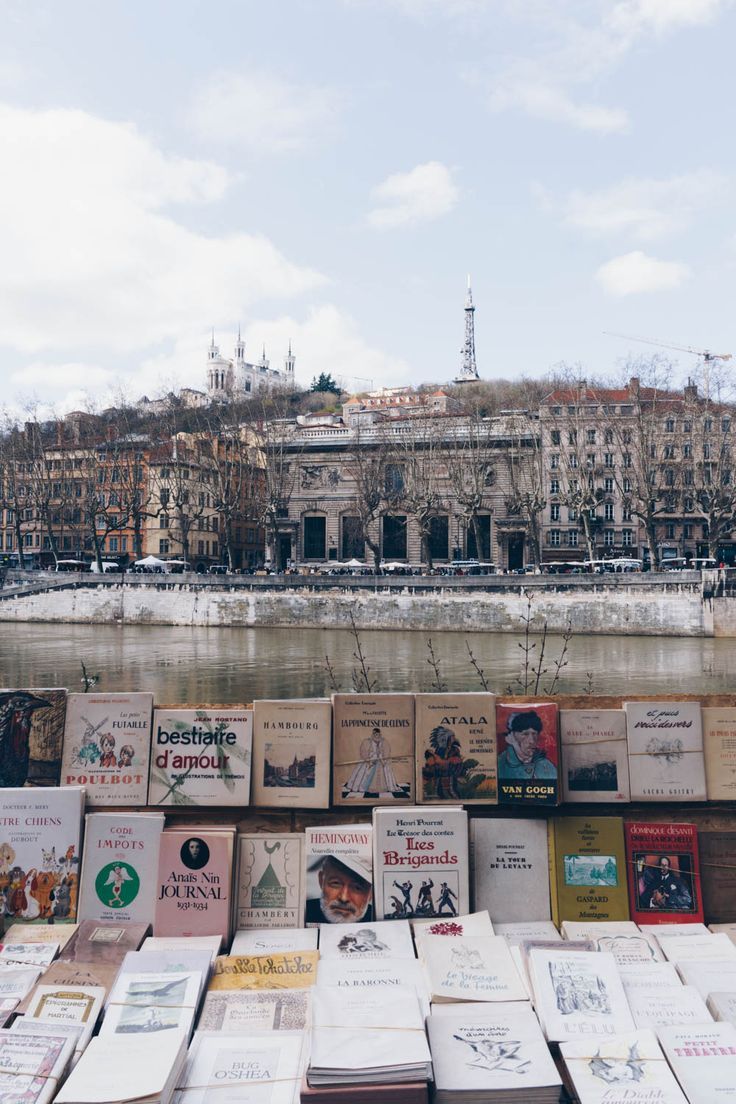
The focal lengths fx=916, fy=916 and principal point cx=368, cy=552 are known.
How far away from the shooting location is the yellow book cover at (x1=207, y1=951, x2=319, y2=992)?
3.14 meters

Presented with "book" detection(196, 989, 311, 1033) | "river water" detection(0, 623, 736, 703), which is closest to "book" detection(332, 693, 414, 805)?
"book" detection(196, 989, 311, 1033)

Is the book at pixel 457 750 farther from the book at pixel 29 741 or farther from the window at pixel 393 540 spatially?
the window at pixel 393 540

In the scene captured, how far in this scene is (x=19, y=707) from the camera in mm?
3910

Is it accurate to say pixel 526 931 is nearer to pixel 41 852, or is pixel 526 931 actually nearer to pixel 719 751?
pixel 719 751

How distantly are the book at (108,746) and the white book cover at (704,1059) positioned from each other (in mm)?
2180

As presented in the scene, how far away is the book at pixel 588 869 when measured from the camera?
3.60 meters

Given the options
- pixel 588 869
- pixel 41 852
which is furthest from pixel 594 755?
pixel 41 852

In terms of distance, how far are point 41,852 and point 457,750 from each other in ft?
5.62

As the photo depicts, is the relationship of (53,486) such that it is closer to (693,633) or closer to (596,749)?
(693,633)

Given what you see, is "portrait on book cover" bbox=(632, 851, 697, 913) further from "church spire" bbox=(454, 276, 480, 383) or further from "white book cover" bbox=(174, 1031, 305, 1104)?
"church spire" bbox=(454, 276, 480, 383)

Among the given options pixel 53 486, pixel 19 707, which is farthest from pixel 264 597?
pixel 19 707

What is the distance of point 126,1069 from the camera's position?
2.56 meters

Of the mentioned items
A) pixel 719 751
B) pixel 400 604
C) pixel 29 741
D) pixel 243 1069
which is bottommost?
pixel 400 604

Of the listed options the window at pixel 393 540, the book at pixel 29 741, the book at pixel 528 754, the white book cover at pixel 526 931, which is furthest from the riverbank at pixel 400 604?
the book at pixel 29 741
